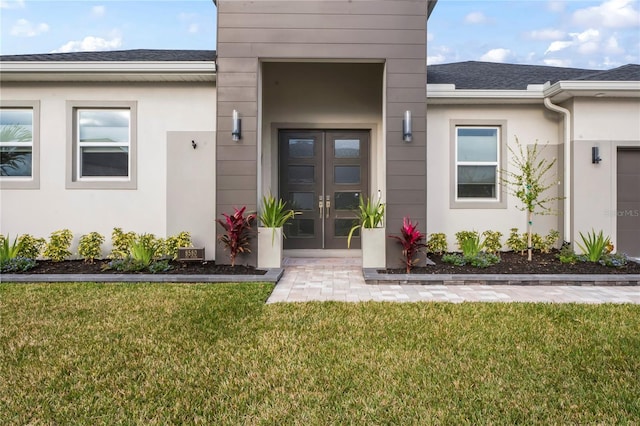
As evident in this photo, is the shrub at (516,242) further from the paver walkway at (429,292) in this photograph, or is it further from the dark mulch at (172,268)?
the dark mulch at (172,268)

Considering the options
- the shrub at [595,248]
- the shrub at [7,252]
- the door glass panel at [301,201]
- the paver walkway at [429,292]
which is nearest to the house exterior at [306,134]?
the door glass panel at [301,201]

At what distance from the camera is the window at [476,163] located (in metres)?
7.35

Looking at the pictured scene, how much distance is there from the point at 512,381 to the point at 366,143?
19.5ft

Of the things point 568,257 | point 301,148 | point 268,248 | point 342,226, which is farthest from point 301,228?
point 568,257

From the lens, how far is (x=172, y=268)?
5.75 m

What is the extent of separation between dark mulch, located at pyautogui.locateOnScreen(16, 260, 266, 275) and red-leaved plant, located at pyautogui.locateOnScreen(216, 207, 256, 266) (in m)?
0.28

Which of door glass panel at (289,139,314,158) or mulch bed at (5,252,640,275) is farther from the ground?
door glass panel at (289,139,314,158)

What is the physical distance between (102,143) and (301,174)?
370cm

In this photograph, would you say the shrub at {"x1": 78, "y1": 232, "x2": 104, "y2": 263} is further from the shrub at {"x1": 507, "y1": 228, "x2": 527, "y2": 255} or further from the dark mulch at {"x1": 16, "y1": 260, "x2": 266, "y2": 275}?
the shrub at {"x1": 507, "y1": 228, "x2": 527, "y2": 255}

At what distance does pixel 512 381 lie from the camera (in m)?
2.37

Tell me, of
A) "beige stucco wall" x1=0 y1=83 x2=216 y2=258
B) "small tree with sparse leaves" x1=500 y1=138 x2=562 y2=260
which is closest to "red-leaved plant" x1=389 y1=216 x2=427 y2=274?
"small tree with sparse leaves" x1=500 y1=138 x2=562 y2=260

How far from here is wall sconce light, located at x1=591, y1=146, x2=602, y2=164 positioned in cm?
673

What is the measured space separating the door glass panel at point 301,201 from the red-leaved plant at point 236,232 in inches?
74.6

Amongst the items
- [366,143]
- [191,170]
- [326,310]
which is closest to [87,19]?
[191,170]
